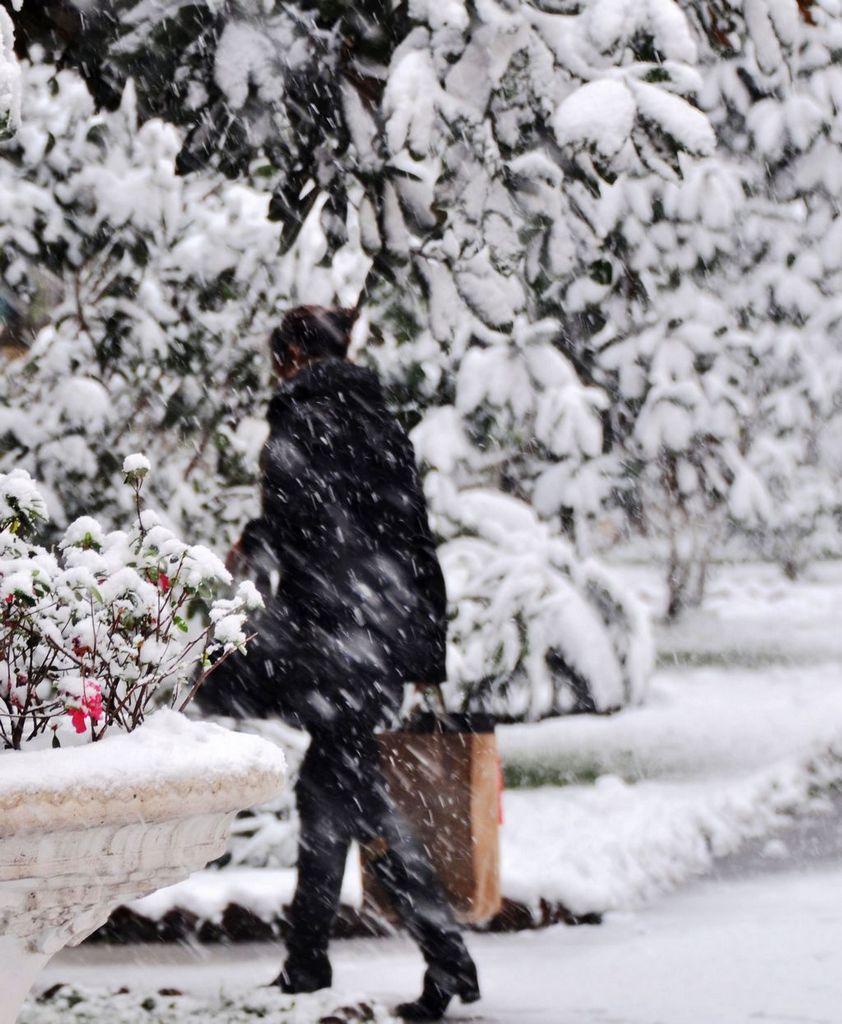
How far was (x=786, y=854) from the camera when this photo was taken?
6.23 metres

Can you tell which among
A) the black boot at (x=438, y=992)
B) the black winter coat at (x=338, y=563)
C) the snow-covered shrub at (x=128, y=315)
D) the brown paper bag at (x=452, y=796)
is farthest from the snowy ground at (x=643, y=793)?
the snow-covered shrub at (x=128, y=315)

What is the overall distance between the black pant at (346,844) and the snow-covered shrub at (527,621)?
1.52 meters

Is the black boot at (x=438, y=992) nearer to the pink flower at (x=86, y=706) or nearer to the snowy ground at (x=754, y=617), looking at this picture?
the pink flower at (x=86, y=706)

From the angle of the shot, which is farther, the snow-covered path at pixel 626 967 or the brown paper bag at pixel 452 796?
the brown paper bag at pixel 452 796

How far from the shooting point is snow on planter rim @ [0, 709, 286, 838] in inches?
73.6

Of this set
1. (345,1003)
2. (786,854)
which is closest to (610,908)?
(786,854)

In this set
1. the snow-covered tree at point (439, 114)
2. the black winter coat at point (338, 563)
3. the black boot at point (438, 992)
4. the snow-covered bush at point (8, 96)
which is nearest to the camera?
the snow-covered bush at point (8, 96)

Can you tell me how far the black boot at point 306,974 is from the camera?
3822 mm

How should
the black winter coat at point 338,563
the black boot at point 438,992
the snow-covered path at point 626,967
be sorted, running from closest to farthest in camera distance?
the black winter coat at point 338,563
the black boot at point 438,992
the snow-covered path at point 626,967

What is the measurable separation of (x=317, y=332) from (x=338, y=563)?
642 millimetres

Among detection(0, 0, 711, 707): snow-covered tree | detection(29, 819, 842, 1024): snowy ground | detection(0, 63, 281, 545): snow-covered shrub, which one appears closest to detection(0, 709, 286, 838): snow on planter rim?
detection(0, 0, 711, 707): snow-covered tree

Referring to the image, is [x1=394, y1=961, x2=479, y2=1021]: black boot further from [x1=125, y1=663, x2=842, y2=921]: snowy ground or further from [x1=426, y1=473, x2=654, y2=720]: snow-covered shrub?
[x1=426, y1=473, x2=654, y2=720]: snow-covered shrub

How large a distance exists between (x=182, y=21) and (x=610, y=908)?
3457 mm

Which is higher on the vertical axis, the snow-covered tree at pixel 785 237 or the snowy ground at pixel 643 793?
the snow-covered tree at pixel 785 237
